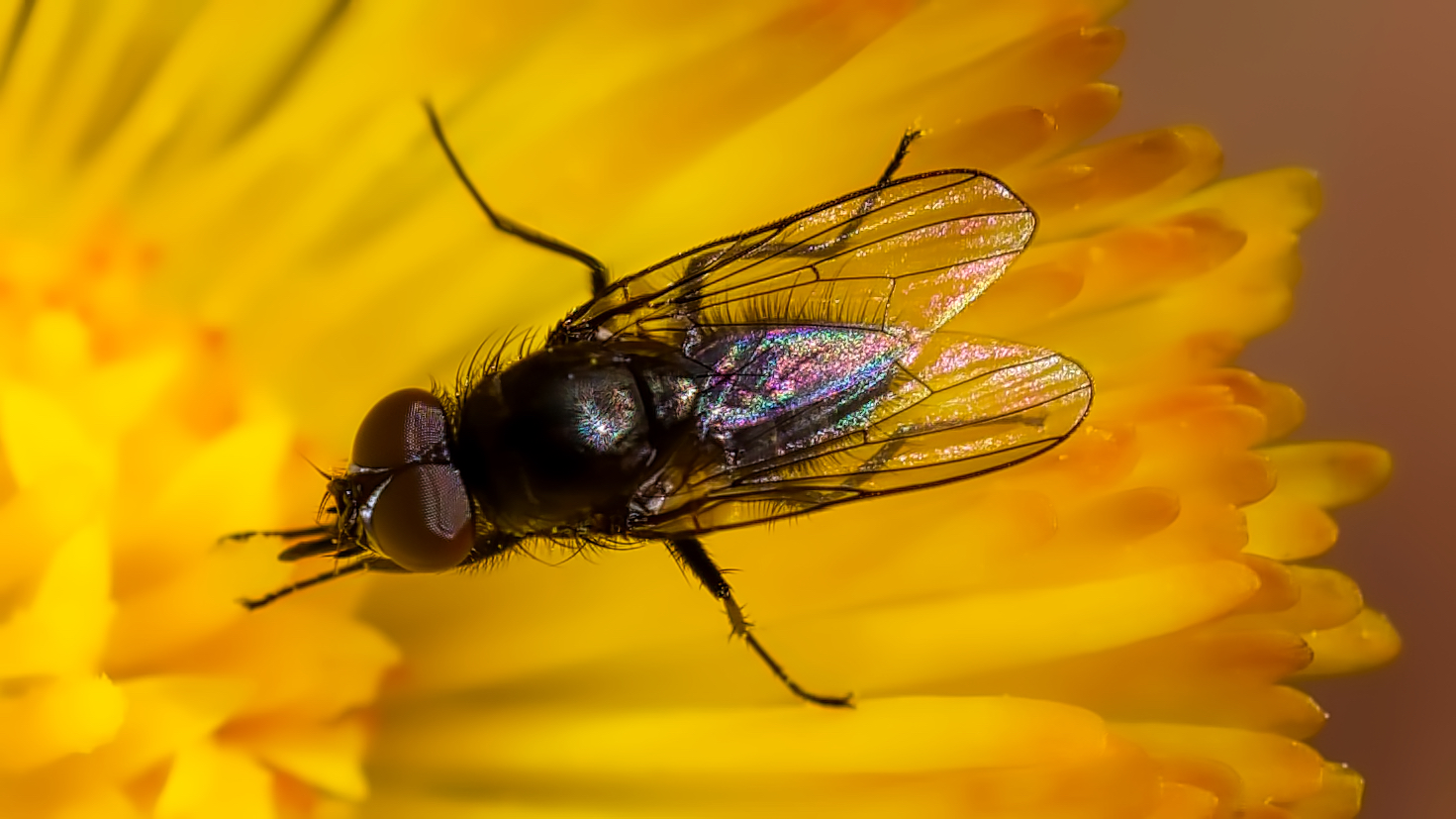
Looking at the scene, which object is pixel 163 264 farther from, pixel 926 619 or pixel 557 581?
pixel 926 619

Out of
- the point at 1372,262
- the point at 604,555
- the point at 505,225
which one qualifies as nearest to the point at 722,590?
the point at 604,555

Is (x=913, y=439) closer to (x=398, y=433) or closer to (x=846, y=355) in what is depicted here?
(x=846, y=355)

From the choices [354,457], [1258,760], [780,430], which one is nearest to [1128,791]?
[1258,760]

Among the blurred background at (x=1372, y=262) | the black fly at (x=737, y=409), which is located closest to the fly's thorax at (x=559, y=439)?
the black fly at (x=737, y=409)

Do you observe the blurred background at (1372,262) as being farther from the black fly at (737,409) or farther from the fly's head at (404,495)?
the fly's head at (404,495)

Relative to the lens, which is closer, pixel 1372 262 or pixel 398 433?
pixel 398 433

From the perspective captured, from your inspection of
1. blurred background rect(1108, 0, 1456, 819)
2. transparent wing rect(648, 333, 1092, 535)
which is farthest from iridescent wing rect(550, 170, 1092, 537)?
blurred background rect(1108, 0, 1456, 819)

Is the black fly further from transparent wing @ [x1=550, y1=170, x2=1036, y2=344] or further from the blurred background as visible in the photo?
the blurred background
